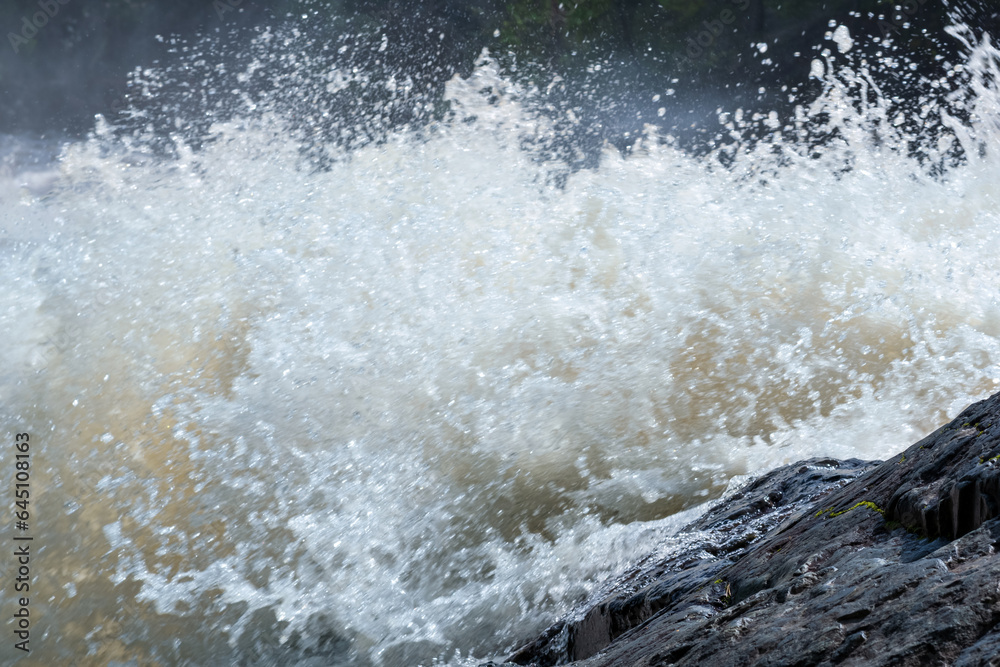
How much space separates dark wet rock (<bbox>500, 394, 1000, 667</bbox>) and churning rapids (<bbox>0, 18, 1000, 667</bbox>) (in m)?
0.71

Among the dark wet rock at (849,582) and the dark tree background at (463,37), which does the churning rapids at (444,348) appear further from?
the dark wet rock at (849,582)

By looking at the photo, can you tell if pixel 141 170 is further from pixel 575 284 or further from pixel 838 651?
pixel 838 651

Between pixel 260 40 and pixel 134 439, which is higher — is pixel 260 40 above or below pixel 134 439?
above

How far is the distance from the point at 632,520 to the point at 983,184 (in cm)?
388

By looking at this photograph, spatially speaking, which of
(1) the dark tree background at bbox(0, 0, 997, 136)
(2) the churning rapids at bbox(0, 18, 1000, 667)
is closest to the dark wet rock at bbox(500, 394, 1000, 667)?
(2) the churning rapids at bbox(0, 18, 1000, 667)

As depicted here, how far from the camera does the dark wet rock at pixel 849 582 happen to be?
1238 mm

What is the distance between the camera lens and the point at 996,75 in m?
6.15

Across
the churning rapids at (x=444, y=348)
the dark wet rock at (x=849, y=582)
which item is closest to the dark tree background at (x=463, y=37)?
the churning rapids at (x=444, y=348)

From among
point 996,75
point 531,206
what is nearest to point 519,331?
point 531,206

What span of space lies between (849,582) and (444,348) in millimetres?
3050

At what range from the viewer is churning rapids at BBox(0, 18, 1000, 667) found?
323 cm

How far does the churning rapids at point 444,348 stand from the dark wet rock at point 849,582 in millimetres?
713

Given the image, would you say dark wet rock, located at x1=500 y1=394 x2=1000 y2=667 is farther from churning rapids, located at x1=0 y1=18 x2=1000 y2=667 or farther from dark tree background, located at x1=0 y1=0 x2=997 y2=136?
dark tree background, located at x1=0 y1=0 x2=997 y2=136

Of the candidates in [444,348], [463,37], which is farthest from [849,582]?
[463,37]
